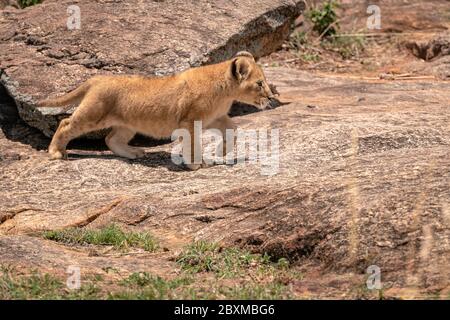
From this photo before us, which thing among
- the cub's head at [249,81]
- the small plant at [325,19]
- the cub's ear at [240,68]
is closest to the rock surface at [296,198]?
the cub's head at [249,81]

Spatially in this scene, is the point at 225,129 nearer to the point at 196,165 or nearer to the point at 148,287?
the point at 196,165

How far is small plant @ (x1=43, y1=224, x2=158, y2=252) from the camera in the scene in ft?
28.6

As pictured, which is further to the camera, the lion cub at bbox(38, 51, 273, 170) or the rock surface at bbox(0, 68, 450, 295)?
the lion cub at bbox(38, 51, 273, 170)

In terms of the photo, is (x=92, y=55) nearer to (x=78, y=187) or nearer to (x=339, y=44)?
(x=78, y=187)

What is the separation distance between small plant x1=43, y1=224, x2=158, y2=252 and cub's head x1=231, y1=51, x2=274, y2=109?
3147 millimetres

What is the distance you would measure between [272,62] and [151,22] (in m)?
6.18

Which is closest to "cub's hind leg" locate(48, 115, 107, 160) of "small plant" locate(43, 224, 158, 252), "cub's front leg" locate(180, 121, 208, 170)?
"cub's front leg" locate(180, 121, 208, 170)

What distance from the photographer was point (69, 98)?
1165 centimetres

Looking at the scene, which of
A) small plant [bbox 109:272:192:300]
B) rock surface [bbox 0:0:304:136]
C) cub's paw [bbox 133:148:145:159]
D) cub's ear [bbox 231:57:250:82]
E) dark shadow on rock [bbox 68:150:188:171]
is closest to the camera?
small plant [bbox 109:272:192:300]

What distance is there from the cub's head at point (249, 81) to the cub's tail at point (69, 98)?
1.98 m

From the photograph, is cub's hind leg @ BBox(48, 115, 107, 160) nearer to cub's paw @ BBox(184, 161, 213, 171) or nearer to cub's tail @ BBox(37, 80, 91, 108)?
cub's tail @ BBox(37, 80, 91, 108)

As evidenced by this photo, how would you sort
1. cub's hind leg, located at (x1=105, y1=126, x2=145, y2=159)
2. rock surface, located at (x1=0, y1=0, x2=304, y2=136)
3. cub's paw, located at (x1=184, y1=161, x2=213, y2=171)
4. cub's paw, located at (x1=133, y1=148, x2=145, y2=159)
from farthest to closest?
1. rock surface, located at (x1=0, y1=0, x2=304, y2=136)
2. cub's hind leg, located at (x1=105, y1=126, x2=145, y2=159)
3. cub's paw, located at (x1=133, y1=148, x2=145, y2=159)
4. cub's paw, located at (x1=184, y1=161, x2=213, y2=171)

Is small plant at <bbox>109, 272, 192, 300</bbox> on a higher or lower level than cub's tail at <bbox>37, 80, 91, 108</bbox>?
lower
